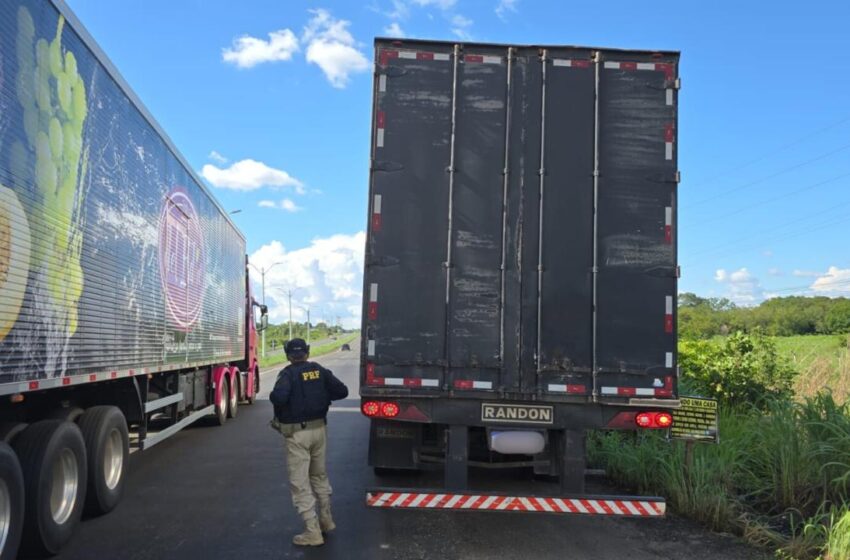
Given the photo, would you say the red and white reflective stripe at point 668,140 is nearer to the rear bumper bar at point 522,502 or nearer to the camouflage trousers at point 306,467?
the rear bumper bar at point 522,502

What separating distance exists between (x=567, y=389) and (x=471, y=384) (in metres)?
0.79

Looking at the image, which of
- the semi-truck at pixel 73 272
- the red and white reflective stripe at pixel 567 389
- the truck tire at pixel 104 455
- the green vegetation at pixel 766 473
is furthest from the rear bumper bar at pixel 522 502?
the truck tire at pixel 104 455

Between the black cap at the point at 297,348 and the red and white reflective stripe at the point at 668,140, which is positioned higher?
the red and white reflective stripe at the point at 668,140

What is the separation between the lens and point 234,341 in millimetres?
14312

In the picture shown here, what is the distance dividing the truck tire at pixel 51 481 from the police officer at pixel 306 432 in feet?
5.28

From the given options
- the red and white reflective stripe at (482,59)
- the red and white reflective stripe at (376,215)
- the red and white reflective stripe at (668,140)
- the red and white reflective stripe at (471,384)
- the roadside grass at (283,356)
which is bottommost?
the roadside grass at (283,356)

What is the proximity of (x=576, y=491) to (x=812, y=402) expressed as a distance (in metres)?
3.13

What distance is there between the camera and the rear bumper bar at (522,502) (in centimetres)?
525

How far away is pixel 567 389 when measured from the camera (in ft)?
18.3

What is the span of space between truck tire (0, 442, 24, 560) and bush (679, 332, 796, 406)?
8.29m

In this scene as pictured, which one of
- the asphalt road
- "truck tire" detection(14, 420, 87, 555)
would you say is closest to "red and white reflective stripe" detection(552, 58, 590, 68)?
the asphalt road

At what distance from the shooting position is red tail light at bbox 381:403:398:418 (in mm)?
5633

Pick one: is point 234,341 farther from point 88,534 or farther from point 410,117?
point 410,117

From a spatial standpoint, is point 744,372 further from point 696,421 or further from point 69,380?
point 69,380
